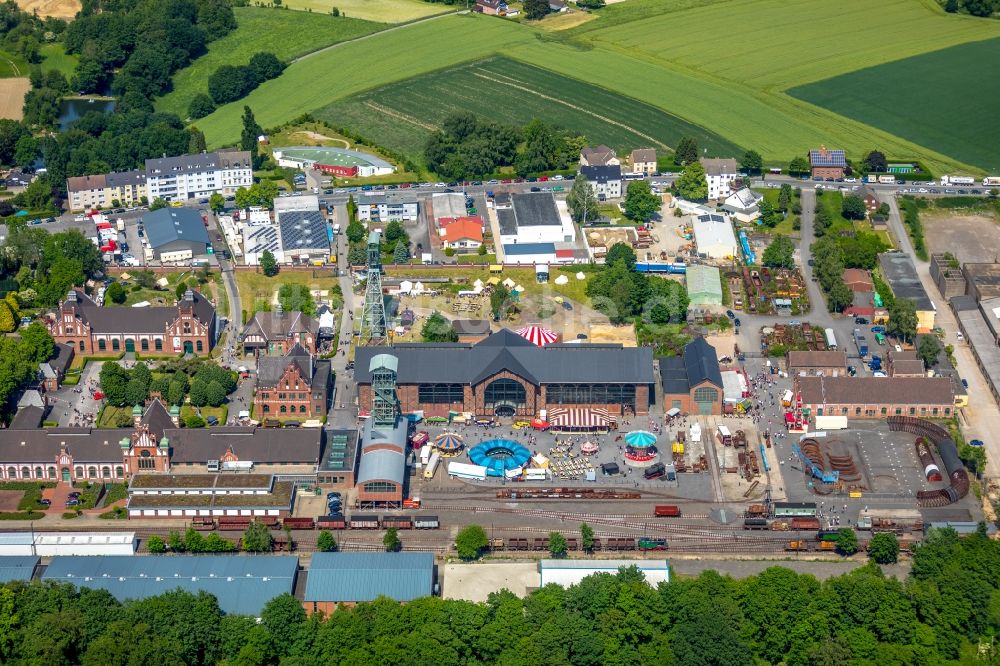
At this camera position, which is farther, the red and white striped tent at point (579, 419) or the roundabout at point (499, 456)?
the red and white striped tent at point (579, 419)

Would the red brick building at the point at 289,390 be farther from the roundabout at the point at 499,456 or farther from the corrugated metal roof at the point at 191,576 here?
the corrugated metal roof at the point at 191,576

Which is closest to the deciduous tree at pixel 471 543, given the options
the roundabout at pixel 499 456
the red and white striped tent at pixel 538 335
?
the roundabout at pixel 499 456

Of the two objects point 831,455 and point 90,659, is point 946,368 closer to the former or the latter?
point 831,455

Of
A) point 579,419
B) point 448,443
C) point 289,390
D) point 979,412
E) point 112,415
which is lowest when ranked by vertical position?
point 112,415

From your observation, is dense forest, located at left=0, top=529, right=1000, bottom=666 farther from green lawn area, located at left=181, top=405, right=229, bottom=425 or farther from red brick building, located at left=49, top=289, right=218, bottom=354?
red brick building, located at left=49, top=289, right=218, bottom=354

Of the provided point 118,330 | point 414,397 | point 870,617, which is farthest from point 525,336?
point 870,617

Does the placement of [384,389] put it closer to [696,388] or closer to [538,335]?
[538,335]

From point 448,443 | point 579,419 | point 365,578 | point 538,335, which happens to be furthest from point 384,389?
point 365,578
